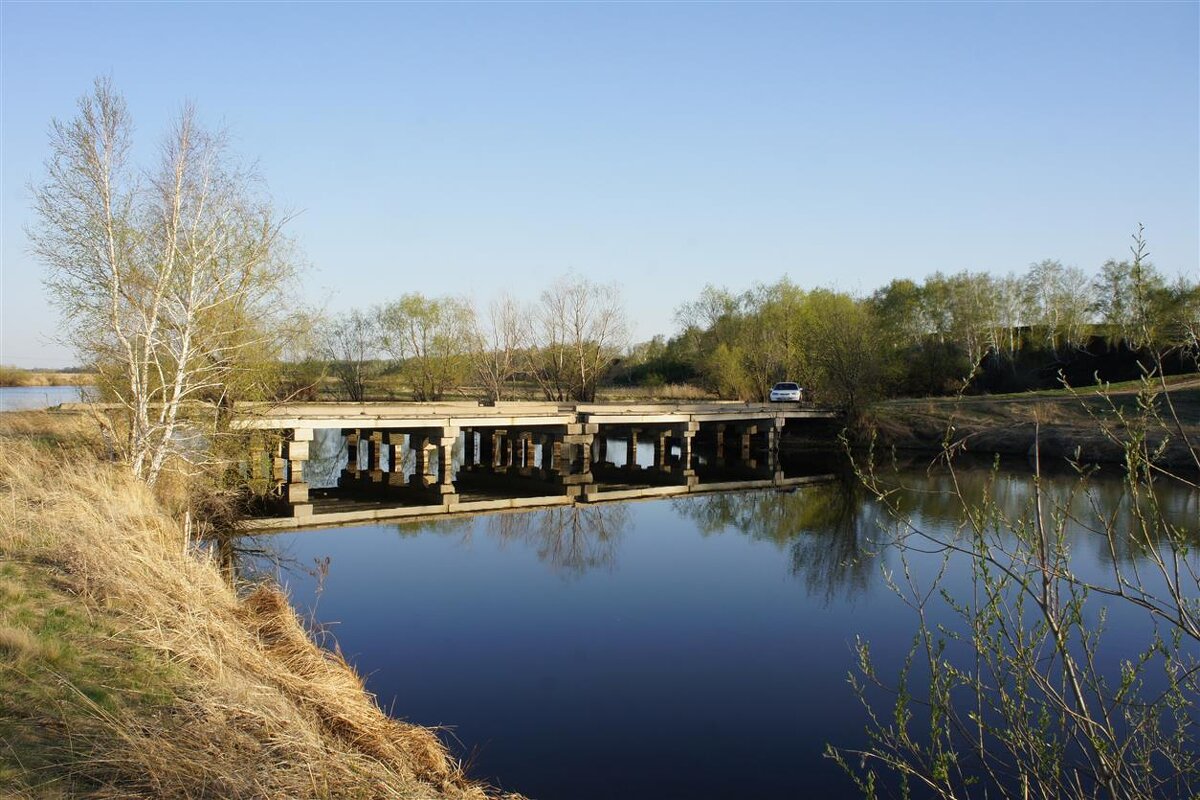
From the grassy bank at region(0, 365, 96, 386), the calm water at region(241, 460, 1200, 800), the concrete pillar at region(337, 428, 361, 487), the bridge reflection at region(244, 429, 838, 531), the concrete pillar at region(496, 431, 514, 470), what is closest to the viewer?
the calm water at region(241, 460, 1200, 800)

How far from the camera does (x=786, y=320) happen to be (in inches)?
1832

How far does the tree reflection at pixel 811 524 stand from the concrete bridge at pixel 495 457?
5.70ft

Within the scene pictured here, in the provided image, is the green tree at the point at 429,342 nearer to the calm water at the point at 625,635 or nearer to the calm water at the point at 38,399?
the calm water at the point at 38,399

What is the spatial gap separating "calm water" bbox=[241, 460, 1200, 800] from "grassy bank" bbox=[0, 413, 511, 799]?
116 centimetres

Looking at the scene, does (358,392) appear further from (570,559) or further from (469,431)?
(570,559)

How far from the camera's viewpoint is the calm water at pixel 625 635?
7.34 metres

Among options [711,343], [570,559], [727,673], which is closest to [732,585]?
[570,559]

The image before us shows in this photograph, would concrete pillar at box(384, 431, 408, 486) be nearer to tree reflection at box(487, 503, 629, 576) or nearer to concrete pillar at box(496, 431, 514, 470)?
concrete pillar at box(496, 431, 514, 470)

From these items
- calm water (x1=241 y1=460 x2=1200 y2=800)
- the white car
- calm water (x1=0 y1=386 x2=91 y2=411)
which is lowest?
calm water (x1=241 y1=460 x2=1200 y2=800)

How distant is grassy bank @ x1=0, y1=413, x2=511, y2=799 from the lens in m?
4.66

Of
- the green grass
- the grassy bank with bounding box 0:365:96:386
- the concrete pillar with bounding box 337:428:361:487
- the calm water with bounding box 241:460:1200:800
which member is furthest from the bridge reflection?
the grassy bank with bounding box 0:365:96:386

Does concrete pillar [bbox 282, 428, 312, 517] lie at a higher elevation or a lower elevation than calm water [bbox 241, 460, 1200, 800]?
higher

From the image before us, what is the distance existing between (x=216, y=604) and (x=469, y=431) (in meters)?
25.7

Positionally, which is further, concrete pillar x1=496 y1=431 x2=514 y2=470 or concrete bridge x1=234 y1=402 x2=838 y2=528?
concrete pillar x1=496 y1=431 x2=514 y2=470
